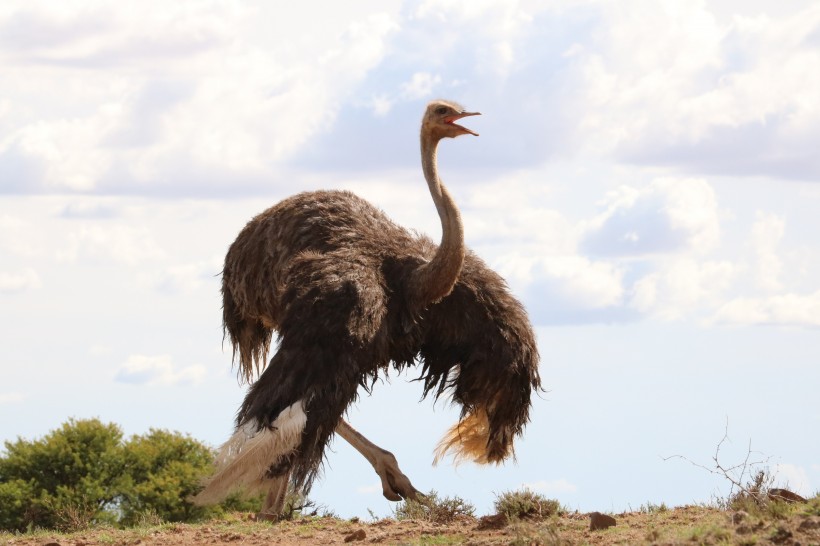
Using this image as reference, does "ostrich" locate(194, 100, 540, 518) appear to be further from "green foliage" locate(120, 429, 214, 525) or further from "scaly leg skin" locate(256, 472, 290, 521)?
"green foliage" locate(120, 429, 214, 525)

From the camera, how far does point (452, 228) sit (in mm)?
10930

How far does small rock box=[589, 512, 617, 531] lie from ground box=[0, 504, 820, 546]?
0.25 feet

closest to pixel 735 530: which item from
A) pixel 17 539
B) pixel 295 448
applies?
pixel 295 448

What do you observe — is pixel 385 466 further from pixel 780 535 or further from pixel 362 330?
pixel 780 535

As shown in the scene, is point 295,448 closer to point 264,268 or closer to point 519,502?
point 519,502

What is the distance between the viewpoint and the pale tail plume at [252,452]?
9.95 meters

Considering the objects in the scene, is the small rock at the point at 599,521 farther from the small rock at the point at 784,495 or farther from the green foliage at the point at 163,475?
the green foliage at the point at 163,475

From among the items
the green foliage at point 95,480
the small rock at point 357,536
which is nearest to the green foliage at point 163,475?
the green foliage at point 95,480

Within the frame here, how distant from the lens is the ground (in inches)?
300

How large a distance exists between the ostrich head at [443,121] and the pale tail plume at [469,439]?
2.41 meters

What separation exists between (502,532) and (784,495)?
1956 mm

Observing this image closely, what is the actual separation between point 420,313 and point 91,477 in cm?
965

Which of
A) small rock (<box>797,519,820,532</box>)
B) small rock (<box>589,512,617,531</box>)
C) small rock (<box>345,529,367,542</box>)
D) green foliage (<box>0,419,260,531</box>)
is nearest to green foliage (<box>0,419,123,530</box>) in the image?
green foliage (<box>0,419,260,531</box>)

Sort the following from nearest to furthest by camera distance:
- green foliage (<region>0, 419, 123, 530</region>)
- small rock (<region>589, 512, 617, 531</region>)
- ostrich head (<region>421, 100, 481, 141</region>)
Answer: small rock (<region>589, 512, 617, 531</region>)
ostrich head (<region>421, 100, 481, 141</region>)
green foliage (<region>0, 419, 123, 530</region>)
